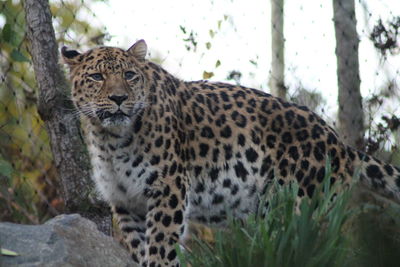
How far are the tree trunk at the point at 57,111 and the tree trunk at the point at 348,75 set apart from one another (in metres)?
2.63

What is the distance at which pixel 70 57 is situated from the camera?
5.45m

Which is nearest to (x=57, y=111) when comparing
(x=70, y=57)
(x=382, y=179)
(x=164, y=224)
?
(x=70, y=57)

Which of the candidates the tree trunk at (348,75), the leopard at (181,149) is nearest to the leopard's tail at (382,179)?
the leopard at (181,149)

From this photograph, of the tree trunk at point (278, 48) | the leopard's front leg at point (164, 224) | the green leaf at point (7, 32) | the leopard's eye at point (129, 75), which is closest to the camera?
the green leaf at point (7, 32)

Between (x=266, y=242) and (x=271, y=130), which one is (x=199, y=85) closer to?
(x=271, y=130)

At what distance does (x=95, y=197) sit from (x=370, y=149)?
2.77 metres

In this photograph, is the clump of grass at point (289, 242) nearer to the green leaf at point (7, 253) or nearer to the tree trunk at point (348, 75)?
the green leaf at point (7, 253)

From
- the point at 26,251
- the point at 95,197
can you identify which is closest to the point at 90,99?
the point at 95,197

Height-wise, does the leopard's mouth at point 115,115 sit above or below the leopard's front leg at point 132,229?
above

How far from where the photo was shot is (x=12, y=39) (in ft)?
16.7

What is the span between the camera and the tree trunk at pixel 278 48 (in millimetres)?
7121

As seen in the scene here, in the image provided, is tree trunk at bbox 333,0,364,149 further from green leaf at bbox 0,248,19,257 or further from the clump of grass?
green leaf at bbox 0,248,19,257

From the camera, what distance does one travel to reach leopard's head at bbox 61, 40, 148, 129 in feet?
16.6

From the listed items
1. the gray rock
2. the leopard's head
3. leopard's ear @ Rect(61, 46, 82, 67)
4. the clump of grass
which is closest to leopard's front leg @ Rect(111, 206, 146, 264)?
the leopard's head
